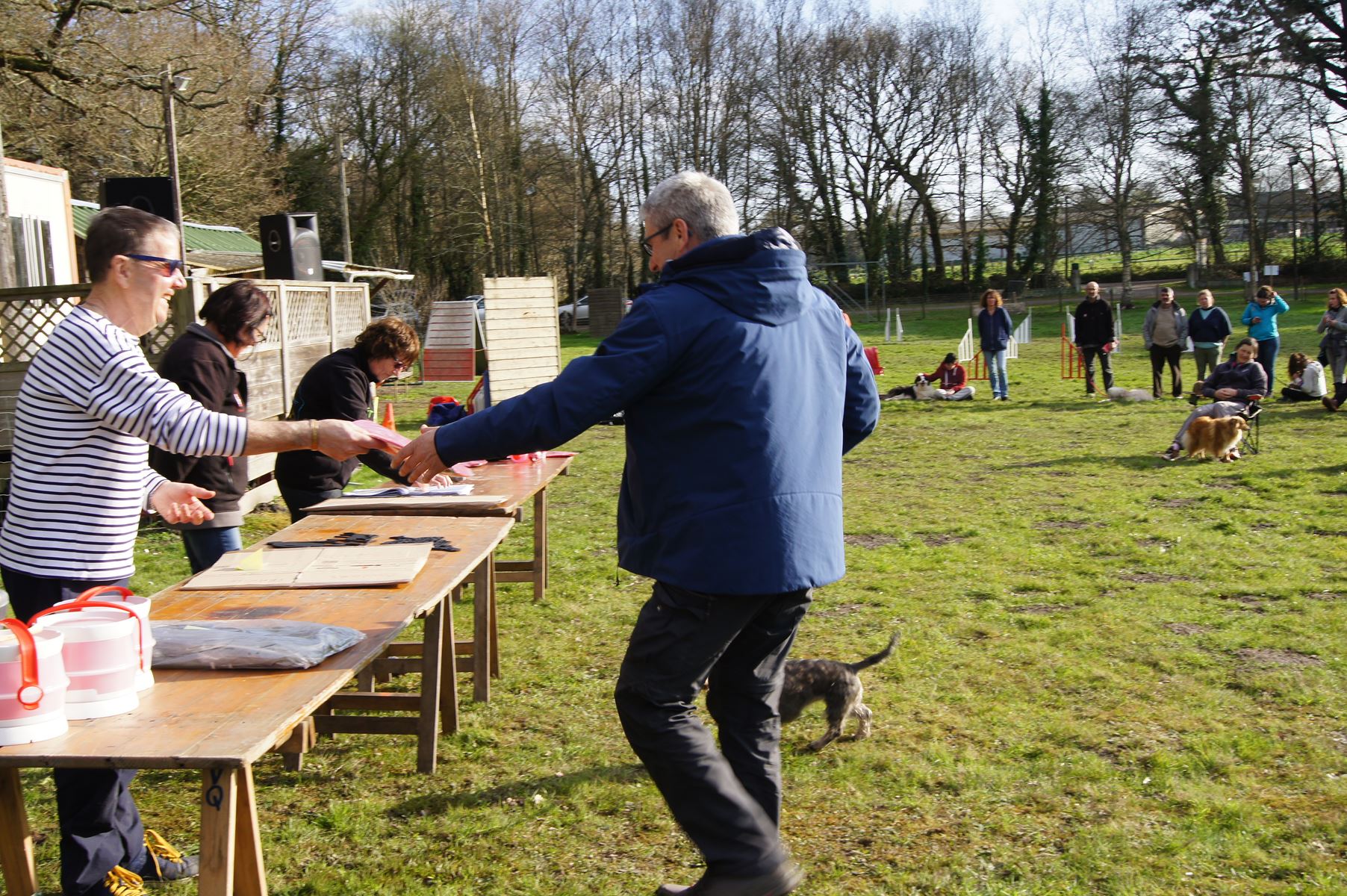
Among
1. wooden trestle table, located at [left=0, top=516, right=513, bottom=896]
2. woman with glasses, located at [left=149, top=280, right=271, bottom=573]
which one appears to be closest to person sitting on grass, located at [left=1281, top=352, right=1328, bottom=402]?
wooden trestle table, located at [left=0, top=516, right=513, bottom=896]

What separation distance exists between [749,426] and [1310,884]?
2.22 metres

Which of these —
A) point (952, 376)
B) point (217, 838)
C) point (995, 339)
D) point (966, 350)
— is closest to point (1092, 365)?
point (995, 339)

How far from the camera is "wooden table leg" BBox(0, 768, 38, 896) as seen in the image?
8.26 feet

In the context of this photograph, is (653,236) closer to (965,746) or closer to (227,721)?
(227,721)

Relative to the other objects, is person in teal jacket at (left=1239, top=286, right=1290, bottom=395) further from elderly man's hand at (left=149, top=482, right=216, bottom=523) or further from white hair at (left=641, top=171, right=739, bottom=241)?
elderly man's hand at (left=149, top=482, right=216, bottom=523)

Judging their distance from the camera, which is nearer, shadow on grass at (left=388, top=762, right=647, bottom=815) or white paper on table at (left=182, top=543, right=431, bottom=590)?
white paper on table at (left=182, top=543, right=431, bottom=590)

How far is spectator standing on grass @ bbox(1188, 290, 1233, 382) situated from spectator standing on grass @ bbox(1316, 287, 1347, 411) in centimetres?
123

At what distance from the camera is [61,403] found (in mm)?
2660

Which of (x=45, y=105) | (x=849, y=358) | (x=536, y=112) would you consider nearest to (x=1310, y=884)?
(x=849, y=358)

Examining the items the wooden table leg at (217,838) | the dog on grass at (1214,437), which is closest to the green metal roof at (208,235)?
the dog on grass at (1214,437)

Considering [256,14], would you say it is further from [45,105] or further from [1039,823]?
[1039,823]

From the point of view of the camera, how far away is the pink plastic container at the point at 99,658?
2.20 metres

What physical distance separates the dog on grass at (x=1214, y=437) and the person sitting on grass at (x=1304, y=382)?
15.9 ft

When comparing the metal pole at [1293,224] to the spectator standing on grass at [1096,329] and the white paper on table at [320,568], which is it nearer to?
the spectator standing on grass at [1096,329]
